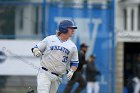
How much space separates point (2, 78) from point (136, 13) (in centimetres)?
1557

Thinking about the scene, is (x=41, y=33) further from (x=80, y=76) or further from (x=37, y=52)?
(x=37, y=52)

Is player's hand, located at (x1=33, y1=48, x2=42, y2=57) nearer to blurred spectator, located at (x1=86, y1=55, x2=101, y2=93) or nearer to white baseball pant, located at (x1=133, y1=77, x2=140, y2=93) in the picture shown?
blurred spectator, located at (x1=86, y1=55, x2=101, y2=93)

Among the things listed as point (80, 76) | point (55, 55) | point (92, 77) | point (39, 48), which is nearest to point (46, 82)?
point (55, 55)

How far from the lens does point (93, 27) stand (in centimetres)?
1973

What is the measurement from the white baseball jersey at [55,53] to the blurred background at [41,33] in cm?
758

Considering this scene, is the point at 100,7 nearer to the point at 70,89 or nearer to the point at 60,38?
the point at 70,89

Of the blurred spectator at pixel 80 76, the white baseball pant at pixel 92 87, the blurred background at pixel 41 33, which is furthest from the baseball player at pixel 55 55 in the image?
the white baseball pant at pixel 92 87

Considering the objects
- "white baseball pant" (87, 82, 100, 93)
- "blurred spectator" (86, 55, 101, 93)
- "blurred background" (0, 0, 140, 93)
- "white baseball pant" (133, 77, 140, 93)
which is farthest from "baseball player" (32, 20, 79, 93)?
"white baseball pant" (133, 77, 140, 93)

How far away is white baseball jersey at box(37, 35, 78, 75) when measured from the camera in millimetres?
11359

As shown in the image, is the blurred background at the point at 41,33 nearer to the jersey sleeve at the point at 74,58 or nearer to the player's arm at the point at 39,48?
the jersey sleeve at the point at 74,58

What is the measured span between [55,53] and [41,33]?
8.17 meters

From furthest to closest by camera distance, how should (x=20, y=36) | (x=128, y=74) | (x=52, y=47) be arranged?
(x=128, y=74)
(x=20, y=36)
(x=52, y=47)

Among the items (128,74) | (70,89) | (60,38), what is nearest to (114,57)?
(70,89)

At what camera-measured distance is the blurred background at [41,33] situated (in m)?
19.2
